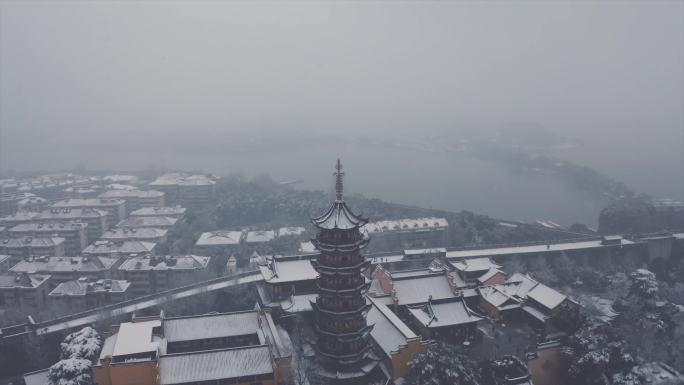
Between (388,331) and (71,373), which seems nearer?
(71,373)

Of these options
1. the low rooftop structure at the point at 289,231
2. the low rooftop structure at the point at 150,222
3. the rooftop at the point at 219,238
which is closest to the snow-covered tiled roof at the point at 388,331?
the low rooftop structure at the point at 289,231

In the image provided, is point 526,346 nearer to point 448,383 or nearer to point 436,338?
point 436,338

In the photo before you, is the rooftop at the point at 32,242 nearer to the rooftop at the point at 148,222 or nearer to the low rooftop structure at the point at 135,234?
the low rooftop structure at the point at 135,234

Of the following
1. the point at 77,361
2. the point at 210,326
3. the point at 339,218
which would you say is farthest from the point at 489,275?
the point at 77,361

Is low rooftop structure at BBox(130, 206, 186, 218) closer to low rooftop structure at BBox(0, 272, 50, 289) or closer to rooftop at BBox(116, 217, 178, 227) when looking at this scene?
rooftop at BBox(116, 217, 178, 227)

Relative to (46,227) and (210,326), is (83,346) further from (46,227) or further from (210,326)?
(46,227)

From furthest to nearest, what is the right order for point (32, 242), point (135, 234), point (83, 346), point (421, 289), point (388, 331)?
point (135, 234), point (32, 242), point (421, 289), point (388, 331), point (83, 346)

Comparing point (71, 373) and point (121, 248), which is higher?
point (71, 373)
